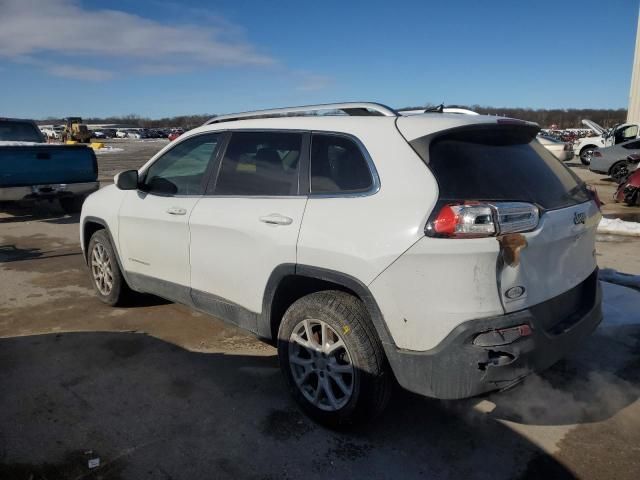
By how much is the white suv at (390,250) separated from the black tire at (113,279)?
1.37m

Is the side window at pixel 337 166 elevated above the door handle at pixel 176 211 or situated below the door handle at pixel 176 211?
above

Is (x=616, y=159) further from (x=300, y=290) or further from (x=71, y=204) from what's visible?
(x=300, y=290)

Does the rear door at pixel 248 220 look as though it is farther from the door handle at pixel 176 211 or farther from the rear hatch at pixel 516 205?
the rear hatch at pixel 516 205

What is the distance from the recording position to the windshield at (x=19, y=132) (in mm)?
11477

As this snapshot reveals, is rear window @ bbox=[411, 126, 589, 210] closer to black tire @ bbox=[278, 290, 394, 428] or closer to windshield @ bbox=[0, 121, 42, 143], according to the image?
black tire @ bbox=[278, 290, 394, 428]

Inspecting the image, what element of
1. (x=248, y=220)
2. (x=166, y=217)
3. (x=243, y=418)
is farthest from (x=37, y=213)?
(x=243, y=418)

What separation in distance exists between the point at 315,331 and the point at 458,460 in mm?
1039

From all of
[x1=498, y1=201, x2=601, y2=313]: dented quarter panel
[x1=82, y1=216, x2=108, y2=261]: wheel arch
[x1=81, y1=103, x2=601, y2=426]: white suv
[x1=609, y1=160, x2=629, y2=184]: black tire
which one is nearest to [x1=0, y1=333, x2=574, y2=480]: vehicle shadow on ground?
[x1=81, y1=103, x2=601, y2=426]: white suv

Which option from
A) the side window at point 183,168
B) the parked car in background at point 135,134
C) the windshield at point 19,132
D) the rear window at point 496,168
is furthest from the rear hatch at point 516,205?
the parked car in background at point 135,134

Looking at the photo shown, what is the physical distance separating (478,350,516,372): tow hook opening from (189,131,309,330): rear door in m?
1.17

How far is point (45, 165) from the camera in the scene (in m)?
9.56

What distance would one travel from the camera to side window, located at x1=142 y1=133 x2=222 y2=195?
3946 mm

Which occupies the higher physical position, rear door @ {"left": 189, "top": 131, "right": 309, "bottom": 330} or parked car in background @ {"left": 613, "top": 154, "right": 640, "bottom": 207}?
rear door @ {"left": 189, "top": 131, "right": 309, "bottom": 330}

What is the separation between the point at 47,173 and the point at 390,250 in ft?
29.2
